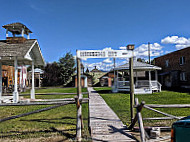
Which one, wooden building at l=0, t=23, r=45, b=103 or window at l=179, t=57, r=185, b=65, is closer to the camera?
wooden building at l=0, t=23, r=45, b=103

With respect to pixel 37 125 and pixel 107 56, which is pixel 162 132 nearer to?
pixel 107 56

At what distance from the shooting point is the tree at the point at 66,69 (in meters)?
44.1

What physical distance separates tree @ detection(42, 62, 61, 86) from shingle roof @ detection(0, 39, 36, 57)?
29.6 metres

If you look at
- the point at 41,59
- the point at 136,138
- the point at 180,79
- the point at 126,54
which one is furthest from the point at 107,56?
the point at 180,79

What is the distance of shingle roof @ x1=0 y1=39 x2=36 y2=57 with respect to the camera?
12349 millimetres

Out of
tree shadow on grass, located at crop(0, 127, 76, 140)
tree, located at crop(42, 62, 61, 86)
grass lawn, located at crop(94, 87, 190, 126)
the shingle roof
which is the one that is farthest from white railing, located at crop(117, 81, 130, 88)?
tree, located at crop(42, 62, 61, 86)

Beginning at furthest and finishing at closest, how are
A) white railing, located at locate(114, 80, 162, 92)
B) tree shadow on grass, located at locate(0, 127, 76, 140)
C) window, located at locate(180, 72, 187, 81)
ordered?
1. window, located at locate(180, 72, 187, 81)
2. white railing, located at locate(114, 80, 162, 92)
3. tree shadow on grass, located at locate(0, 127, 76, 140)

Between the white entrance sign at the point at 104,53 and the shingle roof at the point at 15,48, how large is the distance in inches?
307

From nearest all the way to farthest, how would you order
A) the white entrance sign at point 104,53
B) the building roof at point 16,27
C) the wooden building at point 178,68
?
the white entrance sign at point 104,53 < the building roof at point 16,27 < the wooden building at point 178,68

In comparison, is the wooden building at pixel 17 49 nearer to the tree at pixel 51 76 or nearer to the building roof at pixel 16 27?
A: the building roof at pixel 16 27

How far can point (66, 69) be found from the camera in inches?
1750

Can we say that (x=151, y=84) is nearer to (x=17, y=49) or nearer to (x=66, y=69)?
(x=17, y=49)

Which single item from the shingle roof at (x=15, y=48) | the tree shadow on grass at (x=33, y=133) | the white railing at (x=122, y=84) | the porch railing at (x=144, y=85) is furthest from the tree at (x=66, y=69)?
the tree shadow on grass at (x=33, y=133)

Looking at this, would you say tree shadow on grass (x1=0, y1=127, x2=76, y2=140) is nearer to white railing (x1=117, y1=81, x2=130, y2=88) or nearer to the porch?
the porch
